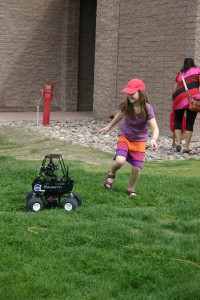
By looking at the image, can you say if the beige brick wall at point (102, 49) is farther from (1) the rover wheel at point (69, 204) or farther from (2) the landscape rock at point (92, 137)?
(1) the rover wheel at point (69, 204)

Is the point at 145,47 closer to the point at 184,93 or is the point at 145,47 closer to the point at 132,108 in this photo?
the point at 184,93

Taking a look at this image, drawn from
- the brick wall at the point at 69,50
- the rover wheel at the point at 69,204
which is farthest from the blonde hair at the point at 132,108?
the brick wall at the point at 69,50

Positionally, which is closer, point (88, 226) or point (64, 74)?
point (88, 226)

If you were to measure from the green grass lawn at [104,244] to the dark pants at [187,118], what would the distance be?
3.92 m

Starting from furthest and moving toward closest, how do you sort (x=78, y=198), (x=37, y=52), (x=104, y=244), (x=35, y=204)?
1. (x=37, y=52)
2. (x=78, y=198)
3. (x=35, y=204)
4. (x=104, y=244)

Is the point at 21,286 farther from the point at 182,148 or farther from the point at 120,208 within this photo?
the point at 182,148

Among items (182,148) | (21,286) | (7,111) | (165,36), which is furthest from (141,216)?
(7,111)

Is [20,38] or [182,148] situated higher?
[20,38]

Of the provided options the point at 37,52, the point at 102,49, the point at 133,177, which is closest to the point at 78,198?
the point at 133,177

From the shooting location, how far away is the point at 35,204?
724 centimetres

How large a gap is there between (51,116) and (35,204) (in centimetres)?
1213

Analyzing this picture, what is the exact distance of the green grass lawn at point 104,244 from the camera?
5.06m

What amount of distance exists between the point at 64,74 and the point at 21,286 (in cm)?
1601

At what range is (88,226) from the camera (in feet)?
21.4
